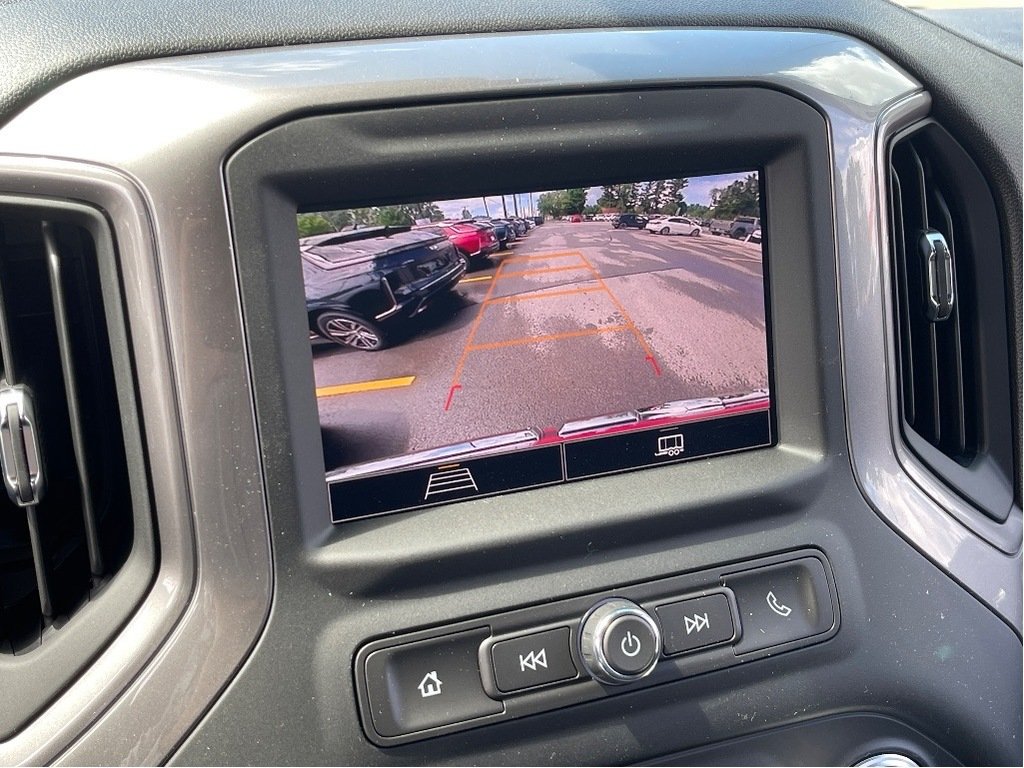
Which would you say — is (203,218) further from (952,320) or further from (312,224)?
(952,320)

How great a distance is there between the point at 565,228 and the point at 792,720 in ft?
2.43

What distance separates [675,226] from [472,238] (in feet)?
0.92

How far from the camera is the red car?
3.52 ft

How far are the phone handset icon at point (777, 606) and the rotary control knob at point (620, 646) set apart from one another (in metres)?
0.19

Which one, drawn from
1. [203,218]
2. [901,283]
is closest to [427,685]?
[203,218]

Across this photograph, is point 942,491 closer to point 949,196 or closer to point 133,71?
point 949,196

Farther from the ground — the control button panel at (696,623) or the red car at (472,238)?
the red car at (472,238)

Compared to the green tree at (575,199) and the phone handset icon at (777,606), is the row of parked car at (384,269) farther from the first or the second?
the phone handset icon at (777,606)

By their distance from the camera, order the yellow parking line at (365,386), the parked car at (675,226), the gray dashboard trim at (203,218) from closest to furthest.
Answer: the gray dashboard trim at (203,218), the yellow parking line at (365,386), the parked car at (675,226)

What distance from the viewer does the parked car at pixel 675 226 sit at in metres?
1.15

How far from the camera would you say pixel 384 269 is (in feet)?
3.49

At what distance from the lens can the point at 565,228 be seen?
1113 millimetres

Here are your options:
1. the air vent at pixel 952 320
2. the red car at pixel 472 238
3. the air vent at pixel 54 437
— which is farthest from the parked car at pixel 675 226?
the air vent at pixel 54 437

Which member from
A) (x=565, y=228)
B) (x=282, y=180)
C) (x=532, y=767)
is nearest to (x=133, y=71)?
(x=282, y=180)
